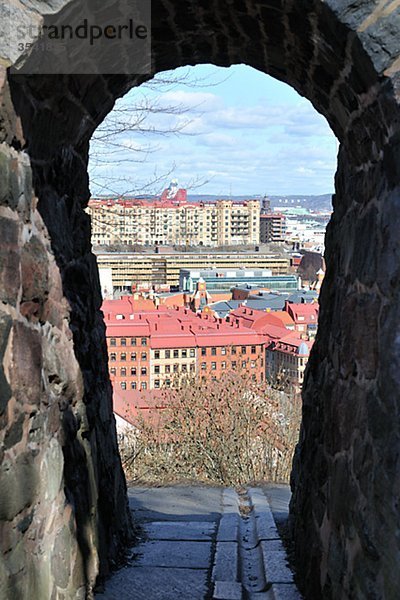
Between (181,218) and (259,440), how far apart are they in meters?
69.0

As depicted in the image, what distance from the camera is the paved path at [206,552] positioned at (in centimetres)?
326

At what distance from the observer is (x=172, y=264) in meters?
60.9

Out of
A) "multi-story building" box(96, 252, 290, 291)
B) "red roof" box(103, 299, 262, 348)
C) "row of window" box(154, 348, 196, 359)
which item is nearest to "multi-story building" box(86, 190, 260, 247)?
"multi-story building" box(96, 252, 290, 291)

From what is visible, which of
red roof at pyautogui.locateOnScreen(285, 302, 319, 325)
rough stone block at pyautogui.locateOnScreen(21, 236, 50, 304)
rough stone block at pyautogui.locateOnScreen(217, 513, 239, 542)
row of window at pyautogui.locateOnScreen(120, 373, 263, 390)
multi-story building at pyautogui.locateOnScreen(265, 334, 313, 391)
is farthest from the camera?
red roof at pyautogui.locateOnScreen(285, 302, 319, 325)

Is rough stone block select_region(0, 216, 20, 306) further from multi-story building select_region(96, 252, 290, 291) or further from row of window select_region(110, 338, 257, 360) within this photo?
multi-story building select_region(96, 252, 290, 291)

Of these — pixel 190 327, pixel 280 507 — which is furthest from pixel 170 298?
pixel 280 507

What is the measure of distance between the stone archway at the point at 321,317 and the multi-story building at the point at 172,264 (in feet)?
148

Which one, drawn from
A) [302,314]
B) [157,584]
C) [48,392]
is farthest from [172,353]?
[48,392]

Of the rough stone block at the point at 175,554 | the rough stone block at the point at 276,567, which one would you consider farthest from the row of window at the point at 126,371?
the rough stone block at the point at 276,567

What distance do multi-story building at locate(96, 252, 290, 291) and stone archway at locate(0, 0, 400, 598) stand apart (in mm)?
45002

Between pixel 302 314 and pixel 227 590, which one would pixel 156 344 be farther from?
pixel 227 590

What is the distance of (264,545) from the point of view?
12.7 ft

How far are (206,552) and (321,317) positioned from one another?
1331mm

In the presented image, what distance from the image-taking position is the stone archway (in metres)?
2.05
